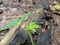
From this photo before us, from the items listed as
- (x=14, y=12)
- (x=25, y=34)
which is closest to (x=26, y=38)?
(x=25, y=34)

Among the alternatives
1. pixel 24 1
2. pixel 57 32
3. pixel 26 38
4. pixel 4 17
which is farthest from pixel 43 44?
pixel 24 1

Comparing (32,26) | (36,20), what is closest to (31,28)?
(32,26)

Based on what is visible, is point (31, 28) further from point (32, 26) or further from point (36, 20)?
point (36, 20)

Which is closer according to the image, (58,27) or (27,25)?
(27,25)

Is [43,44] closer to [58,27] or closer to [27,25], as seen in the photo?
[27,25]

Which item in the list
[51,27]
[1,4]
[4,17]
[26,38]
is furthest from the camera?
[1,4]

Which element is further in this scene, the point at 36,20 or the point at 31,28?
the point at 36,20

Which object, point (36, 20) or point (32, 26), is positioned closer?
point (32, 26)

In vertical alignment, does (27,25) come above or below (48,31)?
above

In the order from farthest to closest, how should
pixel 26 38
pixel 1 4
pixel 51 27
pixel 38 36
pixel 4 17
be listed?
pixel 1 4, pixel 4 17, pixel 51 27, pixel 38 36, pixel 26 38
